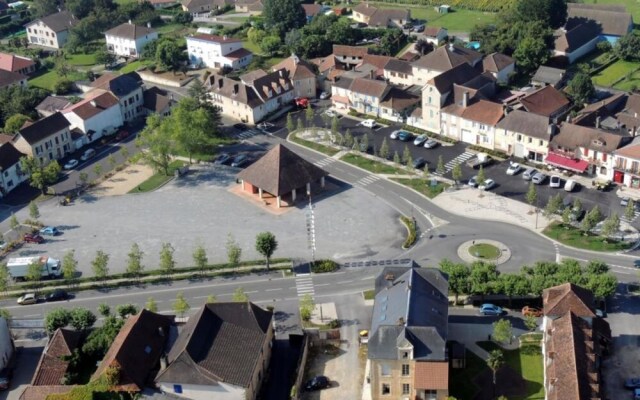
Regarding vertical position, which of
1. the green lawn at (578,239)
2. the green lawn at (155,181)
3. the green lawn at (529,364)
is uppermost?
the green lawn at (155,181)

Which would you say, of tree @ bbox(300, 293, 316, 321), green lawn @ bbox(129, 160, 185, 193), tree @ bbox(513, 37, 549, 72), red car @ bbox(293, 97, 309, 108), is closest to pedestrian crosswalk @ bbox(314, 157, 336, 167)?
green lawn @ bbox(129, 160, 185, 193)

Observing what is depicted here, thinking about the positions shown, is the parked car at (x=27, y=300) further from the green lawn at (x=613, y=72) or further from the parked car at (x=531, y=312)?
the green lawn at (x=613, y=72)

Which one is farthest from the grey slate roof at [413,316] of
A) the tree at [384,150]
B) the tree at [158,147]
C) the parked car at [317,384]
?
the tree at [158,147]

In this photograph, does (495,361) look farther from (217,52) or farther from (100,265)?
(217,52)

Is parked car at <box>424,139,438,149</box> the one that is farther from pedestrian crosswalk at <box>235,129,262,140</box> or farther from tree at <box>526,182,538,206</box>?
pedestrian crosswalk at <box>235,129,262,140</box>

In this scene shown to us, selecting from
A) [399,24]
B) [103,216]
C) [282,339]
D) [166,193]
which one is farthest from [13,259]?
[399,24]
